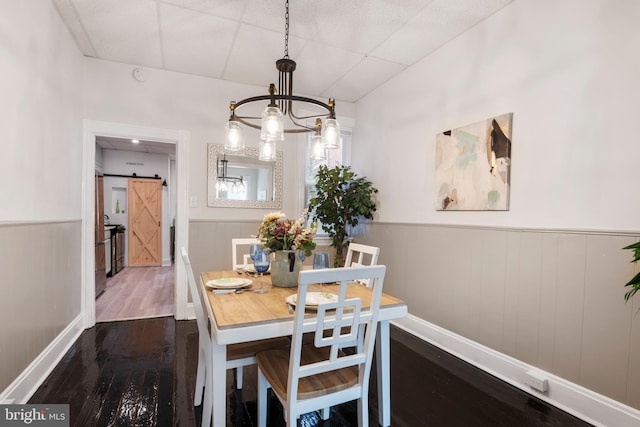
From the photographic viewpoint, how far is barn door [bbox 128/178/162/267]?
22.0 feet

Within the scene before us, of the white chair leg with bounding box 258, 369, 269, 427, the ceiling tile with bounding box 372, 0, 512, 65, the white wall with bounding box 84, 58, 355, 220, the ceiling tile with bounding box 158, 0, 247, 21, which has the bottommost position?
the white chair leg with bounding box 258, 369, 269, 427

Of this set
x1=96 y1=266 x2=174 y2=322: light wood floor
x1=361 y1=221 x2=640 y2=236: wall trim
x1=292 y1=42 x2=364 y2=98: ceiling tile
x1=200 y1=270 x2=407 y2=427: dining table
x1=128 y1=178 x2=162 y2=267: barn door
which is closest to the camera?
x1=200 y1=270 x2=407 y2=427: dining table

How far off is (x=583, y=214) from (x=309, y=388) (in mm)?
1844

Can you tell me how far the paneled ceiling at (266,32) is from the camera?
2346 mm

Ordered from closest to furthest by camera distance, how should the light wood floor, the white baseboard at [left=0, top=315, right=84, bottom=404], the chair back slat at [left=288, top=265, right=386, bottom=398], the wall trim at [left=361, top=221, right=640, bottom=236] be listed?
the chair back slat at [left=288, top=265, right=386, bottom=398] → the wall trim at [left=361, top=221, right=640, bottom=236] → the white baseboard at [left=0, top=315, right=84, bottom=404] → the light wood floor

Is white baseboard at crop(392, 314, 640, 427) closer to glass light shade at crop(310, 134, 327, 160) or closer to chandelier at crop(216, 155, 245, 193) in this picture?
glass light shade at crop(310, 134, 327, 160)

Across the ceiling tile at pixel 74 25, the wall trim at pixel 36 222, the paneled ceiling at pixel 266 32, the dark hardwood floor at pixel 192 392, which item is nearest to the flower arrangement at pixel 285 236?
the dark hardwood floor at pixel 192 392

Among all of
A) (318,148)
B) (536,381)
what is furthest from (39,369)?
(536,381)

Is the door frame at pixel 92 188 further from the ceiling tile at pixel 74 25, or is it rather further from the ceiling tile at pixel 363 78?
the ceiling tile at pixel 363 78

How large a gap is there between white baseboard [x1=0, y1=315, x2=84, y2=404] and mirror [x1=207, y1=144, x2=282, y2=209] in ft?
5.66

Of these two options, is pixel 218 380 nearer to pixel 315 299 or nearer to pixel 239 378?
pixel 315 299

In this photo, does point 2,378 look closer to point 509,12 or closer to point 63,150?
point 63,150

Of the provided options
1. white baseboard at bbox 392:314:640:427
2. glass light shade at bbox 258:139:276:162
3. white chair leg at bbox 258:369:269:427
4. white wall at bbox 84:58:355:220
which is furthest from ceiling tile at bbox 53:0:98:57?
white baseboard at bbox 392:314:640:427

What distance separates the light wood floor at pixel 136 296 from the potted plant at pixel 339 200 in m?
2.10
